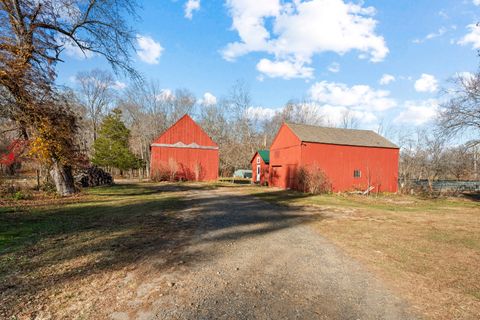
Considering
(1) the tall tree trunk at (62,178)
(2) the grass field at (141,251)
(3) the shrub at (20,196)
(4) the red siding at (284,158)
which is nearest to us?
(2) the grass field at (141,251)

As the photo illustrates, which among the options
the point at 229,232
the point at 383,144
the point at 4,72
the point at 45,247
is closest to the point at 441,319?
the point at 229,232

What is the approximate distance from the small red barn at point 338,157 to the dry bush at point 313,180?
1.60 ft

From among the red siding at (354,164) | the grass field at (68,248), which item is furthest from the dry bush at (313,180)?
the grass field at (68,248)

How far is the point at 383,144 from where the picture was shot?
76.3ft

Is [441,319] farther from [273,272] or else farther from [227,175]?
[227,175]

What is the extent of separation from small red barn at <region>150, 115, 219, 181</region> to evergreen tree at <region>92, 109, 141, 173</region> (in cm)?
1070

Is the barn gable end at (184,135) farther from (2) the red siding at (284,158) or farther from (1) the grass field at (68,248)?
(1) the grass field at (68,248)

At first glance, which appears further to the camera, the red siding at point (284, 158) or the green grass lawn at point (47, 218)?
the red siding at point (284, 158)

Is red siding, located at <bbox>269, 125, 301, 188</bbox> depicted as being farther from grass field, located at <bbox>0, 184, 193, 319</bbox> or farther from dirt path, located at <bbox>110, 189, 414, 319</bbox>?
dirt path, located at <bbox>110, 189, 414, 319</bbox>

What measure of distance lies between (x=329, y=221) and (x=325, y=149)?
12.9m

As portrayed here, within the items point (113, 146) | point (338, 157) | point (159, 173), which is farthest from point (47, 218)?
point (113, 146)

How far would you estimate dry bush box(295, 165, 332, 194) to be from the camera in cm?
1886

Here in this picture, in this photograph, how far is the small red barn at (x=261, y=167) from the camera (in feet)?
88.8

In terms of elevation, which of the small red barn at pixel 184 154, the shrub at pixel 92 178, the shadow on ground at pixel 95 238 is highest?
the small red barn at pixel 184 154
